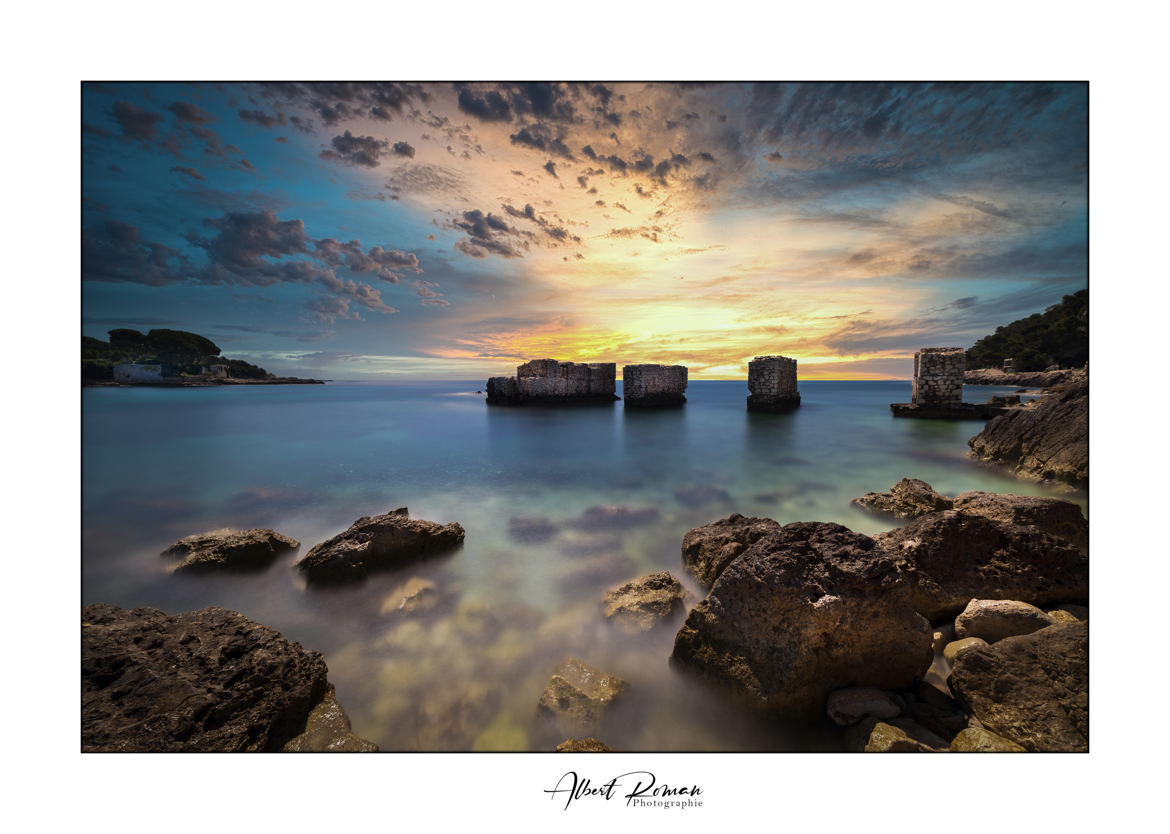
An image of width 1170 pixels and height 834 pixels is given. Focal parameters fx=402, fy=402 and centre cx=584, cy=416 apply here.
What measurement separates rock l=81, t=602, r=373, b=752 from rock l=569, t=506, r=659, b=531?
9.45 ft

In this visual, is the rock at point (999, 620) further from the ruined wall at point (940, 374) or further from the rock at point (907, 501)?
the ruined wall at point (940, 374)

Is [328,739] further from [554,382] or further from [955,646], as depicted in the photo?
[554,382]

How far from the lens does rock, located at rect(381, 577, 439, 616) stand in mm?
3213

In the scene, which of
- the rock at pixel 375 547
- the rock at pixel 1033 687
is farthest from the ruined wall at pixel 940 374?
the rock at pixel 375 547

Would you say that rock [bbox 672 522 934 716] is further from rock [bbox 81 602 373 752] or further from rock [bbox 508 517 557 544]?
rock [bbox 508 517 557 544]

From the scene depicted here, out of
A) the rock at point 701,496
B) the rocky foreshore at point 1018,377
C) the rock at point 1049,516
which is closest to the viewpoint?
the rock at point 1049,516

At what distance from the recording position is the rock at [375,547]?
3.65 m

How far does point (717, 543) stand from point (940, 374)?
1343 centimetres

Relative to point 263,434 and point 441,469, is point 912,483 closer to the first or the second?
point 441,469

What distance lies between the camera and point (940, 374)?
12.5 m

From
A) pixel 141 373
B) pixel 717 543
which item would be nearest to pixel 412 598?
pixel 717 543

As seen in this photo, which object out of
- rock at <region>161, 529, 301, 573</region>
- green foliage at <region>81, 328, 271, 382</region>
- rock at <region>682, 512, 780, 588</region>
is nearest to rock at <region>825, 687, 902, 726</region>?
rock at <region>682, 512, 780, 588</region>

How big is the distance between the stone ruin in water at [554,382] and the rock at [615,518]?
51.3ft

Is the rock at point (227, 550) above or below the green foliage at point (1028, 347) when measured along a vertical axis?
below
